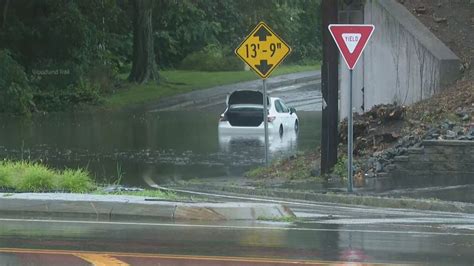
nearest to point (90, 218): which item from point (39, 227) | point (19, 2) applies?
point (39, 227)

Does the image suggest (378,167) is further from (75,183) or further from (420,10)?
(420,10)

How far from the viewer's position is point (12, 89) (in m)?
33.7

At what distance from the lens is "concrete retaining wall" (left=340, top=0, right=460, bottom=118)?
21922 mm

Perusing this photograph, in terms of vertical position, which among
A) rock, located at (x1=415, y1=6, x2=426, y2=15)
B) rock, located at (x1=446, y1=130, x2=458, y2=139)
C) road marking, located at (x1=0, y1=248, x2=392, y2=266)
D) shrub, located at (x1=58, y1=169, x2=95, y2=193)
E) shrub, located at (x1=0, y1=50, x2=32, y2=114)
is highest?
rock, located at (x1=415, y1=6, x2=426, y2=15)

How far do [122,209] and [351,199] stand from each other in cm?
442

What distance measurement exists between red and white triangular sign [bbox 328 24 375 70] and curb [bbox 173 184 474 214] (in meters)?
2.26

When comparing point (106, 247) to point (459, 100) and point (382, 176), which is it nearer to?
point (382, 176)

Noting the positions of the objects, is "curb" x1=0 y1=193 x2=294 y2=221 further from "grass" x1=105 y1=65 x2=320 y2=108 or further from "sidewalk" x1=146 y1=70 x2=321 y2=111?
"sidewalk" x1=146 y1=70 x2=321 y2=111

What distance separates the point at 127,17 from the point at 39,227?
40.8 m

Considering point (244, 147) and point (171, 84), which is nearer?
point (244, 147)

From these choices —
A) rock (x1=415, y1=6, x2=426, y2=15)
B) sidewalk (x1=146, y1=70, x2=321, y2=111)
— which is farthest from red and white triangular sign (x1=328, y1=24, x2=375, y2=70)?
sidewalk (x1=146, y1=70, x2=321, y2=111)

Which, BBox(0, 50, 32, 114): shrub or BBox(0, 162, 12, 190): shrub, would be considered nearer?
BBox(0, 162, 12, 190): shrub

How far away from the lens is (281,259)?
8727 millimetres

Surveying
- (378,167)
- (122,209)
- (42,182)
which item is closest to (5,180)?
(42,182)
